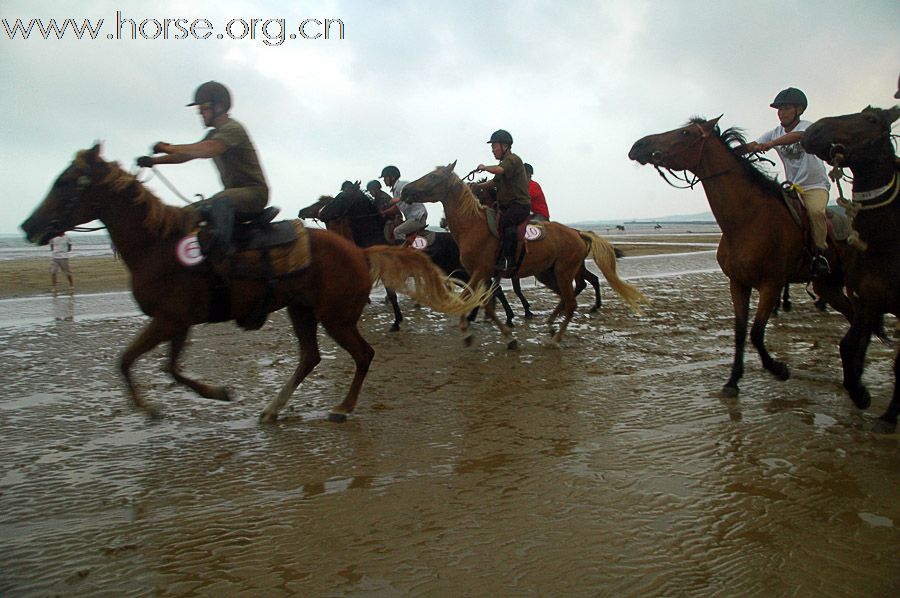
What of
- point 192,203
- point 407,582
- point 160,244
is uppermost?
point 192,203

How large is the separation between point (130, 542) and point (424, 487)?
1.68 m

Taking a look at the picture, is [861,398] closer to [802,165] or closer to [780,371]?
[780,371]

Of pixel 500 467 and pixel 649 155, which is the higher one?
pixel 649 155

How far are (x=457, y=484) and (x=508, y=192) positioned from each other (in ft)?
19.0

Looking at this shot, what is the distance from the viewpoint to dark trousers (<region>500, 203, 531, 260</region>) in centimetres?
920

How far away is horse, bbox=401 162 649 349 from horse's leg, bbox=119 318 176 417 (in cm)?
435

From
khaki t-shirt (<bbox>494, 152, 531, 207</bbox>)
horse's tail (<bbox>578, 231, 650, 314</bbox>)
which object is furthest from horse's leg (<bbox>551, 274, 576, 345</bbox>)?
khaki t-shirt (<bbox>494, 152, 531, 207</bbox>)

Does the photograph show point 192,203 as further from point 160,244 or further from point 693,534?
point 693,534

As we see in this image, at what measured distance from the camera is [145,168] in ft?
17.2

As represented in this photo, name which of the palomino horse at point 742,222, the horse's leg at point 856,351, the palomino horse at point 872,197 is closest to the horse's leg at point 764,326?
the palomino horse at point 742,222

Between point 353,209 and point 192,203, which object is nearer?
point 192,203

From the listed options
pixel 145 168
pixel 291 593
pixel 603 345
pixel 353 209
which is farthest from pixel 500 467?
pixel 353 209

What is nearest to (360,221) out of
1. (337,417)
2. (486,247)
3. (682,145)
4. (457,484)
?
(486,247)

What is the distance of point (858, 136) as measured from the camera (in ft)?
16.4
